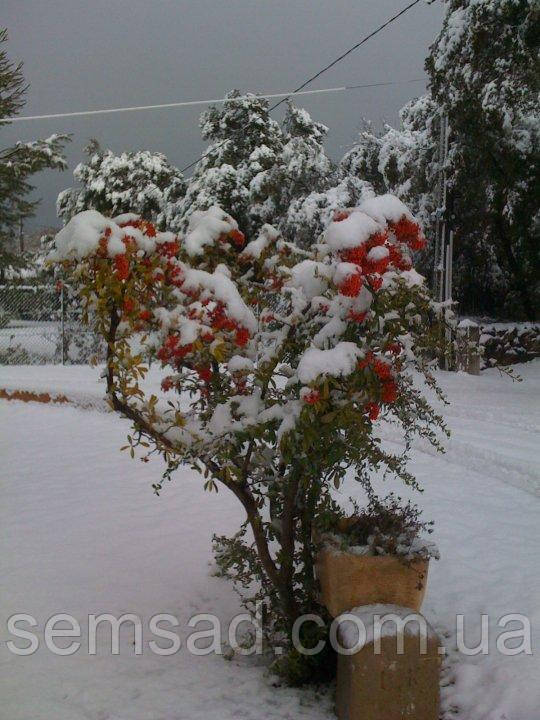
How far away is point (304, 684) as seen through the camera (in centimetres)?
342

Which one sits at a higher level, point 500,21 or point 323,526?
point 500,21

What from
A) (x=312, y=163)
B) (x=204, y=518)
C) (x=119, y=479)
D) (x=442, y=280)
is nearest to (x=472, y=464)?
(x=204, y=518)

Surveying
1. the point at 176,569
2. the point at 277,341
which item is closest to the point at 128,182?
the point at 176,569

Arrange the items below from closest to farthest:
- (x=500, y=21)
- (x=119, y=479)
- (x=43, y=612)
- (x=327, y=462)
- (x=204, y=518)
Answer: (x=327, y=462)
(x=43, y=612)
(x=204, y=518)
(x=119, y=479)
(x=500, y=21)

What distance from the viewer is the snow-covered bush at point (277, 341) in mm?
2795

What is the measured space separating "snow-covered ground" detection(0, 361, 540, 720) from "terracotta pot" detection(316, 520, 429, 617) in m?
0.54

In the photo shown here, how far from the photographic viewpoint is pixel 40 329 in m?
14.0

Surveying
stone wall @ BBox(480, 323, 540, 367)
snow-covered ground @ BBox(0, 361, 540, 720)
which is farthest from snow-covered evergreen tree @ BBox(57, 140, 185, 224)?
snow-covered ground @ BBox(0, 361, 540, 720)

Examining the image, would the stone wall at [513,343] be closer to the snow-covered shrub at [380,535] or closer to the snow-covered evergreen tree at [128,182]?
the snow-covered evergreen tree at [128,182]

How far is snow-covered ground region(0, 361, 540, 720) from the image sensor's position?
10.6 feet

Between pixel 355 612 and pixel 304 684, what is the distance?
23.7 inches

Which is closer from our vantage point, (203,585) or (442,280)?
(203,585)

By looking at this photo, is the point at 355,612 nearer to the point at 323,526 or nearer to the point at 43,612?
the point at 323,526

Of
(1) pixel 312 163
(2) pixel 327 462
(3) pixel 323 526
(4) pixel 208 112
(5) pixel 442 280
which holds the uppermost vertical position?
(4) pixel 208 112
